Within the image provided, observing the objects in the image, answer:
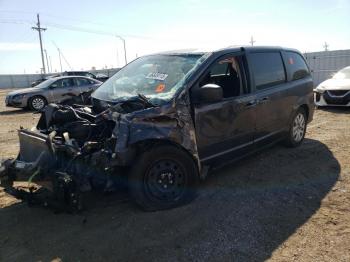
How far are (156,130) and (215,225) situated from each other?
122 centimetres

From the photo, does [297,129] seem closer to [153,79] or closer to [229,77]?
[229,77]

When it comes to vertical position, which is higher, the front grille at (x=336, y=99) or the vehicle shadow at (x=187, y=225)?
the front grille at (x=336, y=99)

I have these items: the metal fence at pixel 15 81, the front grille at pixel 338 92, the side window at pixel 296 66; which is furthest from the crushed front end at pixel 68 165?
the metal fence at pixel 15 81

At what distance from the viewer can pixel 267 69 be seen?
228 inches

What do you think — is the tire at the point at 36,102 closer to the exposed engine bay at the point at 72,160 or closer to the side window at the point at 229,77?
the exposed engine bay at the point at 72,160

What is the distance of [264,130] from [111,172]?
2.74 meters

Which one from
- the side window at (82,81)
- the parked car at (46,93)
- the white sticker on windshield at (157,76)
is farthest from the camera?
the side window at (82,81)

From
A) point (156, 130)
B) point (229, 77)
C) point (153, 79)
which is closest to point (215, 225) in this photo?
point (156, 130)

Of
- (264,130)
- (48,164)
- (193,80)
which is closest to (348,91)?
(264,130)

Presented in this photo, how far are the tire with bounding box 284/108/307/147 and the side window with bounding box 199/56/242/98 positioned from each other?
74.0 inches

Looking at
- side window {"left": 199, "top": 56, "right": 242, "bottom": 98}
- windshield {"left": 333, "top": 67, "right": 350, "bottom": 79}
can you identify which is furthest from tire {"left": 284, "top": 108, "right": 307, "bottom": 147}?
windshield {"left": 333, "top": 67, "right": 350, "bottom": 79}

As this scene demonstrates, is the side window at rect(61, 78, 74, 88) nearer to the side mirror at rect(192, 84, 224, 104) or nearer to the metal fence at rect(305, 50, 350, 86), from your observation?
the side mirror at rect(192, 84, 224, 104)

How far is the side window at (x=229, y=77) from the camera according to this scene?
511 centimetres

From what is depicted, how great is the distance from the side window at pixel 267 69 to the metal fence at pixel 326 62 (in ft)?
55.2
